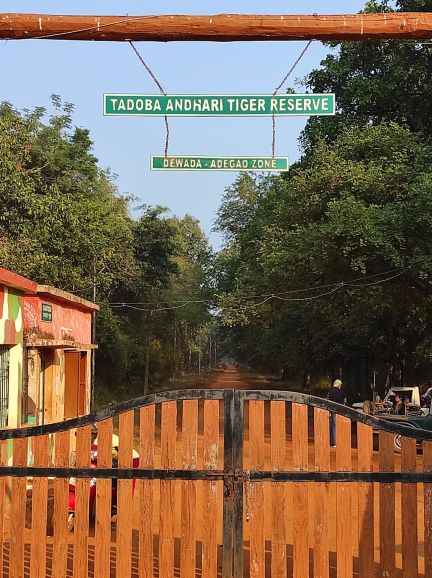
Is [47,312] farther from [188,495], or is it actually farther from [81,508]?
[188,495]

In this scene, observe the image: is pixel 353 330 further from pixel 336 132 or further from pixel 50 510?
pixel 50 510

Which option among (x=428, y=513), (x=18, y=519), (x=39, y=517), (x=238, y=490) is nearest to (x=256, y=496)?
(x=238, y=490)

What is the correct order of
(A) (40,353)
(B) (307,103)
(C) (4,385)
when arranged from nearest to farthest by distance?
(B) (307,103)
(C) (4,385)
(A) (40,353)

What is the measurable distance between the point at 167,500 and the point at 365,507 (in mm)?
1435

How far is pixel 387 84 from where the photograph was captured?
78.9ft

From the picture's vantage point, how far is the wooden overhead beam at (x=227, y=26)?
7.07 meters

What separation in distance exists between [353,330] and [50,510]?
2133 centimetres

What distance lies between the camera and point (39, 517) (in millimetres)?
5508

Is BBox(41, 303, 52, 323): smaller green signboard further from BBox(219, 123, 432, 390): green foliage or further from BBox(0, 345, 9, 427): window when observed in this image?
BBox(219, 123, 432, 390): green foliage

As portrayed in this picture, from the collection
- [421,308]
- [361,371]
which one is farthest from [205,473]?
[361,371]

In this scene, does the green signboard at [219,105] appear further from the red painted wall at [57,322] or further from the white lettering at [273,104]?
the red painted wall at [57,322]

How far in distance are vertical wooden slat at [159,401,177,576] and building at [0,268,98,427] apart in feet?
14.9

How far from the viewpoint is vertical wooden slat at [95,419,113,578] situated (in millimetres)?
5473

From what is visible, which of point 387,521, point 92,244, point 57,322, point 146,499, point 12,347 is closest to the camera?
point 387,521
